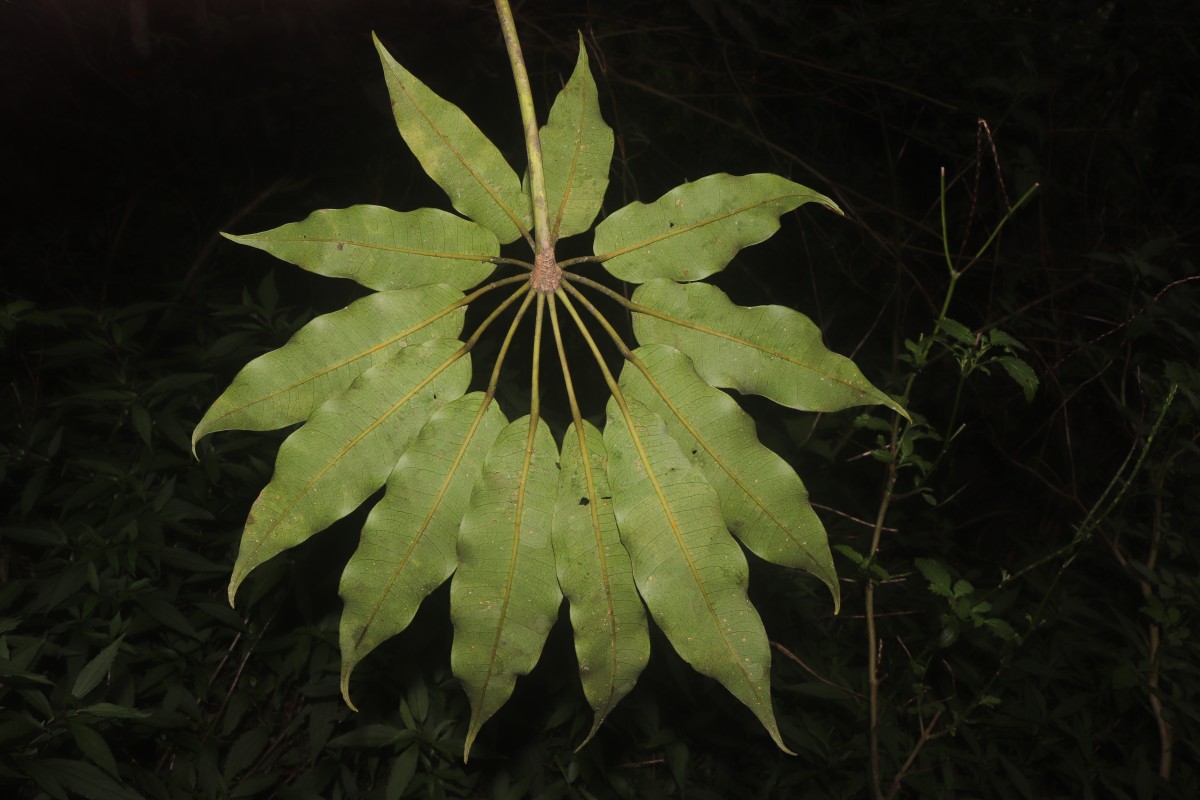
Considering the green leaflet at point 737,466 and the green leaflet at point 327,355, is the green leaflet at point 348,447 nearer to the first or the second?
the green leaflet at point 327,355

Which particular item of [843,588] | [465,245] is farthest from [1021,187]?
[465,245]

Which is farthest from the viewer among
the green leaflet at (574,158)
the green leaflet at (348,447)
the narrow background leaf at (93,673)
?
the narrow background leaf at (93,673)

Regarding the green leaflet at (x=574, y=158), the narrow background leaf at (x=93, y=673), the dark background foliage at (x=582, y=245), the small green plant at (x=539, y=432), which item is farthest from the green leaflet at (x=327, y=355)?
the narrow background leaf at (x=93, y=673)

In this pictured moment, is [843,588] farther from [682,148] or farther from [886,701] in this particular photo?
[682,148]

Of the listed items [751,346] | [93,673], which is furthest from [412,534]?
[93,673]

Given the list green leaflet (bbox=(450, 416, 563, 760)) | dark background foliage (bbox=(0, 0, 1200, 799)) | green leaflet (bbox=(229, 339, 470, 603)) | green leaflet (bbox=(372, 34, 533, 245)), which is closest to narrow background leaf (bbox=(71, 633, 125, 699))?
dark background foliage (bbox=(0, 0, 1200, 799))
